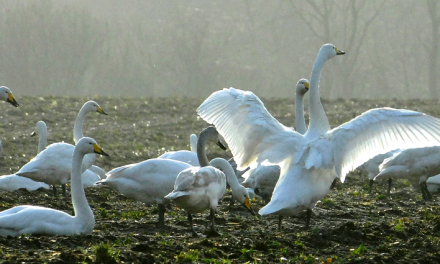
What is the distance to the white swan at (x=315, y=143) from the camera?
7.99 metres

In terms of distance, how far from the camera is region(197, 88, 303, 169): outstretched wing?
8617mm

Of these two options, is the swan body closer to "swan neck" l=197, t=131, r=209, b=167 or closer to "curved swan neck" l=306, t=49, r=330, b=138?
"swan neck" l=197, t=131, r=209, b=167

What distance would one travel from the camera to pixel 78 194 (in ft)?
25.0

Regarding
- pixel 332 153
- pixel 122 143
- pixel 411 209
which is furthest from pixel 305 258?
pixel 122 143

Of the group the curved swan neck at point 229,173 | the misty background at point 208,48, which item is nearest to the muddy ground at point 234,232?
the curved swan neck at point 229,173

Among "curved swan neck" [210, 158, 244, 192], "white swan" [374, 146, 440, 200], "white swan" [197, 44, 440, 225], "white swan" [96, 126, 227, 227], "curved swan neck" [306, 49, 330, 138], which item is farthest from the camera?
"white swan" [374, 146, 440, 200]

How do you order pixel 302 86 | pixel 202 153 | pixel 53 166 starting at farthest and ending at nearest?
pixel 302 86 < pixel 53 166 < pixel 202 153

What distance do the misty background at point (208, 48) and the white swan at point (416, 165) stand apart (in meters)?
33.6

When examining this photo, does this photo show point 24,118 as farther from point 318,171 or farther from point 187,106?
point 318,171

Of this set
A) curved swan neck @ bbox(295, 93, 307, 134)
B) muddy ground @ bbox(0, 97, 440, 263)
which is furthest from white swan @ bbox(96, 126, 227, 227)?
curved swan neck @ bbox(295, 93, 307, 134)

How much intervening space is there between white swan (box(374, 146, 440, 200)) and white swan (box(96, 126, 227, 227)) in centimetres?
447

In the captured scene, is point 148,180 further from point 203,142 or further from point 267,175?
point 267,175

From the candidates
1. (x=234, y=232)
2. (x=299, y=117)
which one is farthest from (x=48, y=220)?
(x=299, y=117)

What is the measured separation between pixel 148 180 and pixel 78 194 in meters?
1.29
